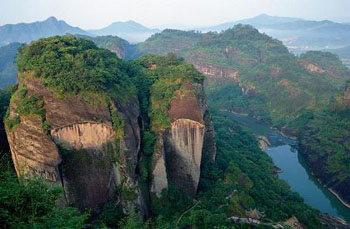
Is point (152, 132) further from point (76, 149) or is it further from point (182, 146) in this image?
point (76, 149)

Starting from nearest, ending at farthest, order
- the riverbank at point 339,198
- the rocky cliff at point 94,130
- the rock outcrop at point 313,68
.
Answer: the rocky cliff at point 94,130
the riverbank at point 339,198
the rock outcrop at point 313,68

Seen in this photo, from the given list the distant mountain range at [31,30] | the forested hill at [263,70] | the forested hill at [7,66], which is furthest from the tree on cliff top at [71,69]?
the distant mountain range at [31,30]


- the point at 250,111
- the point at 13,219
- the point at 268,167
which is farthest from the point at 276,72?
the point at 13,219

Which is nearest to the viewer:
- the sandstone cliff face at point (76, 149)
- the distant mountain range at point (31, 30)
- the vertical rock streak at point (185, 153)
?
the sandstone cliff face at point (76, 149)

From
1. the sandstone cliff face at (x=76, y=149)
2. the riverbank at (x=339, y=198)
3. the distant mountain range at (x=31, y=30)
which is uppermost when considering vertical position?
the distant mountain range at (x=31, y=30)

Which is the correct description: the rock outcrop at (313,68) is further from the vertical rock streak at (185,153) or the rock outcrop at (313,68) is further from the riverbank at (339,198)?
the vertical rock streak at (185,153)

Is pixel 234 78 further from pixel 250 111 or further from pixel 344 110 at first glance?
pixel 344 110

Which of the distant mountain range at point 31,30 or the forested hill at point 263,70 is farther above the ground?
the distant mountain range at point 31,30
